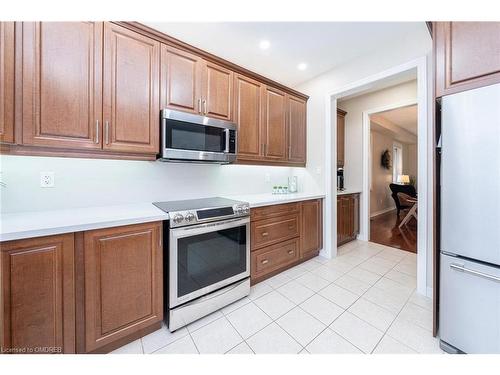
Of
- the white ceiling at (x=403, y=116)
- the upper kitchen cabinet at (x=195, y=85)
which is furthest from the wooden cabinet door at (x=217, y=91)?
the white ceiling at (x=403, y=116)

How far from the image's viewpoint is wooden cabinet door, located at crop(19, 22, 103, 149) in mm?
1211

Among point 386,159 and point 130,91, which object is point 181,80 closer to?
point 130,91

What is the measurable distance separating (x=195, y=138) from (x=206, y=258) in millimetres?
1068

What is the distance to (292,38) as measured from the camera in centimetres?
199

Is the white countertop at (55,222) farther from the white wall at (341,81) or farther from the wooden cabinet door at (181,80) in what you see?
the white wall at (341,81)

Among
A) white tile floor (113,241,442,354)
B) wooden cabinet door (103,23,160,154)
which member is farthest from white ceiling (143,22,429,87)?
white tile floor (113,241,442,354)

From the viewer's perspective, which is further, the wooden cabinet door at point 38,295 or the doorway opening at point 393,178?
the doorway opening at point 393,178

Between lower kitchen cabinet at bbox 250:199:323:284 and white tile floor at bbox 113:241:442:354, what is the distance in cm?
18

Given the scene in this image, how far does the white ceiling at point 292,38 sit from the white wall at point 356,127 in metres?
1.28

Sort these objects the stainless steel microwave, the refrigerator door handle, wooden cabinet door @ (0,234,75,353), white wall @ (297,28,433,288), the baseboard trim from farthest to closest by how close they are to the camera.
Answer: the baseboard trim → white wall @ (297,28,433,288) → the stainless steel microwave → the refrigerator door handle → wooden cabinet door @ (0,234,75,353)

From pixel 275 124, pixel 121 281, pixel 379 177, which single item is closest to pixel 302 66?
pixel 275 124

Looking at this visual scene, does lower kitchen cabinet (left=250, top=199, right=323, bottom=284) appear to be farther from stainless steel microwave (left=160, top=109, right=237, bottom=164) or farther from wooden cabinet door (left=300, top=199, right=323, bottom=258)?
stainless steel microwave (left=160, top=109, right=237, bottom=164)

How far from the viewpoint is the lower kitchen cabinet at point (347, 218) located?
3.16m
